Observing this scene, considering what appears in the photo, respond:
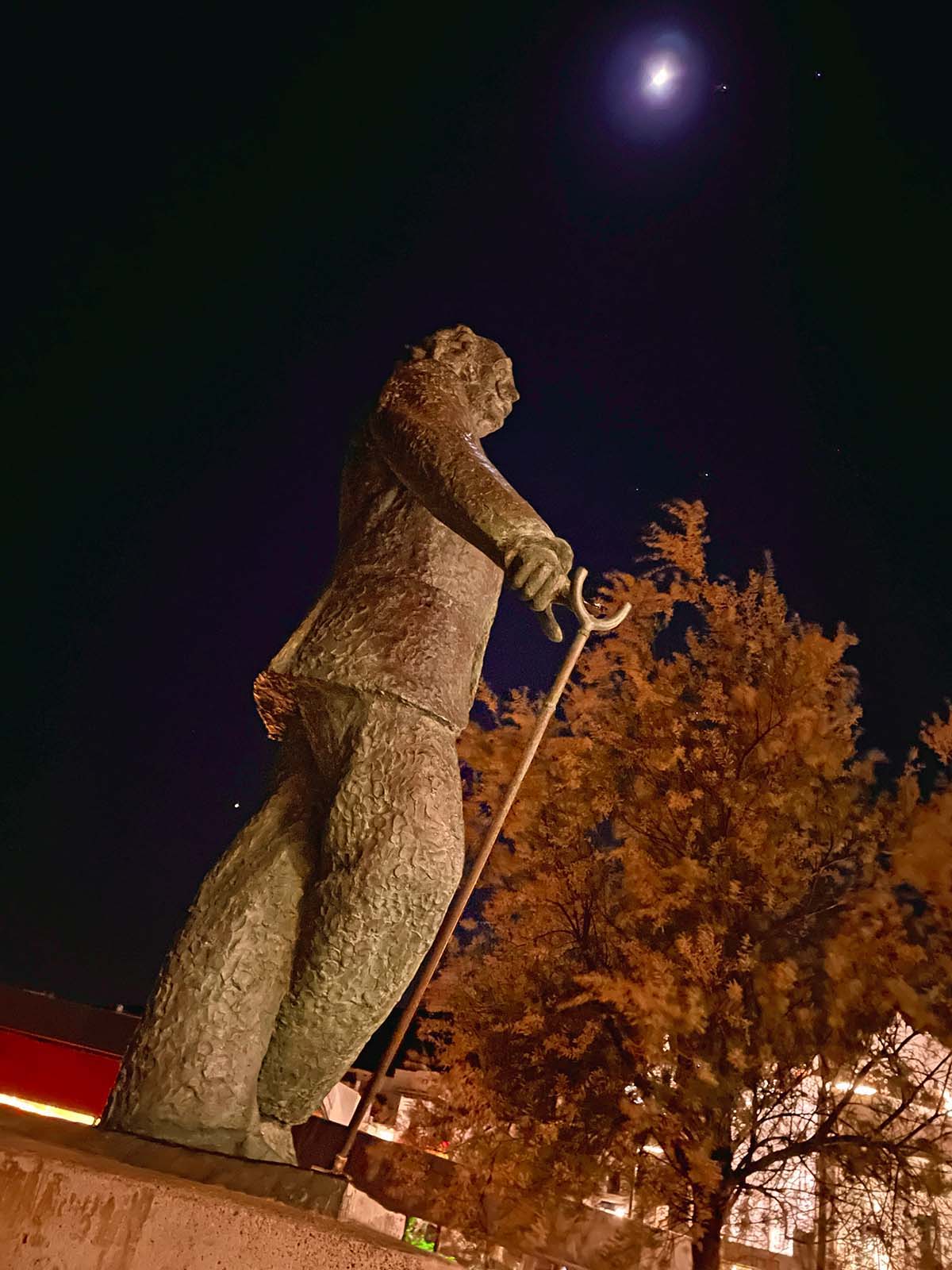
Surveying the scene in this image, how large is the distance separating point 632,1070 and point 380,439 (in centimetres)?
864

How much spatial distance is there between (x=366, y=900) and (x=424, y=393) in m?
1.44

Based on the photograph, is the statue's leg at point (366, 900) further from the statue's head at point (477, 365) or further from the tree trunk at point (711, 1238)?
the tree trunk at point (711, 1238)

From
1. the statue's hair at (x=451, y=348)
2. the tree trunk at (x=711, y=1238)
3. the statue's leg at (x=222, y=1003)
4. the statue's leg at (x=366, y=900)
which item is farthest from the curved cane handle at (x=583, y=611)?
the tree trunk at (x=711, y=1238)

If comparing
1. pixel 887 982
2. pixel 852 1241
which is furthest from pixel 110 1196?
pixel 852 1241

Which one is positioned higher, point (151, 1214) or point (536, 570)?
point (536, 570)

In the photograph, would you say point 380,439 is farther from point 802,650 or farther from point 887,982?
point 802,650

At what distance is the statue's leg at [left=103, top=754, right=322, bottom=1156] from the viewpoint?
1.93 m

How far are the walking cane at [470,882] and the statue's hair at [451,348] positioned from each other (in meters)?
1.04

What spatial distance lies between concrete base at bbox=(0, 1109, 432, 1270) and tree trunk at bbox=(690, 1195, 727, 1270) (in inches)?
332

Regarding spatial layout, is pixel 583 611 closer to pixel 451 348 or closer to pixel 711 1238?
pixel 451 348

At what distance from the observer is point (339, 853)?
215 cm

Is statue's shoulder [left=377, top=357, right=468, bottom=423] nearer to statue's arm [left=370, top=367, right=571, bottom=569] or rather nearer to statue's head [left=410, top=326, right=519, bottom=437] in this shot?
statue's arm [left=370, top=367, right=571, bottom=569]

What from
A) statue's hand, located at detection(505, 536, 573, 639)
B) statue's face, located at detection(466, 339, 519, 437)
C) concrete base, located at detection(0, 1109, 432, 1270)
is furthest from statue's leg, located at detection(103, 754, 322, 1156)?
statue's face, located at detection(466, 339, 519, 437)


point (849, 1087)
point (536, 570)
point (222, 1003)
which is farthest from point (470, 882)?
point (849, 1087)
